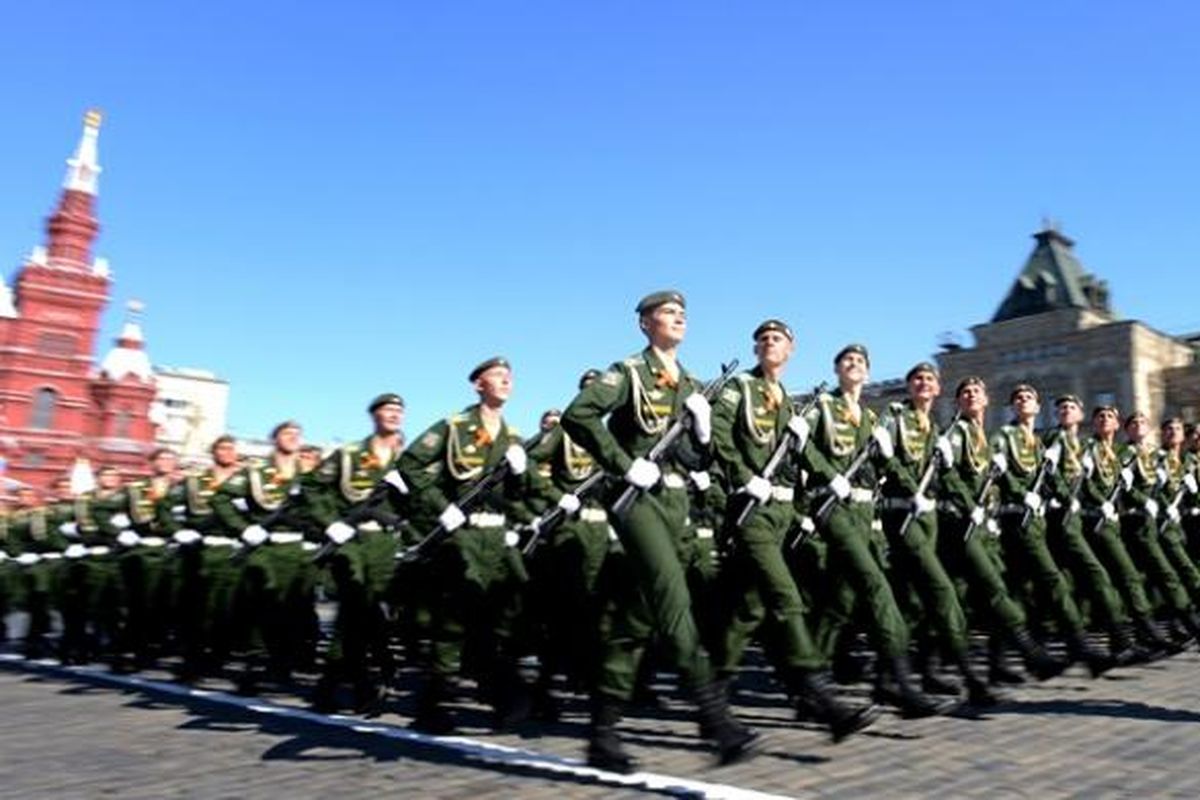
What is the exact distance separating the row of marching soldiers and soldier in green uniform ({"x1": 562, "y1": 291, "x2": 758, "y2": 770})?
0.04 feet

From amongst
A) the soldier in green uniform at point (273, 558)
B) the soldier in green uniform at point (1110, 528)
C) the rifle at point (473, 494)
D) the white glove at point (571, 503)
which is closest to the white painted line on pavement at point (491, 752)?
the soldier in green uniform at point (273, 558)

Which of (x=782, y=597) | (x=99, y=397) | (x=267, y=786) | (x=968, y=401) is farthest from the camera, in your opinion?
(x=99, y=397)

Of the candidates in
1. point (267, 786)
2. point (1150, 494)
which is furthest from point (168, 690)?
point (1150, 494)

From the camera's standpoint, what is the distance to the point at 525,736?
6.30 m

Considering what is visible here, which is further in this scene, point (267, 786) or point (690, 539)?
point (690, 539)

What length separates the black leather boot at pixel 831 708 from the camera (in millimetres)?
5316

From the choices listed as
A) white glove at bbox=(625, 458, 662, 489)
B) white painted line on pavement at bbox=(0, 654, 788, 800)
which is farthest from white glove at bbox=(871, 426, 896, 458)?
white painted line on pavement at bbox=(0, 654, 788, 800)

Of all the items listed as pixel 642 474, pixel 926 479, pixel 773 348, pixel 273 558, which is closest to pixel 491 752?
pixel 642 474

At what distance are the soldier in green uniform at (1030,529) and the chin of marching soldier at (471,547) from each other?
408 centimetres

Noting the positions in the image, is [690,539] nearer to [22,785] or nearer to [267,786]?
[267,786]

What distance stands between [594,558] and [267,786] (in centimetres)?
273

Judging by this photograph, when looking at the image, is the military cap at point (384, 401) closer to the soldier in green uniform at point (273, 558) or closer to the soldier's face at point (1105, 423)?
the soldier in green uniform at point (273, 558)

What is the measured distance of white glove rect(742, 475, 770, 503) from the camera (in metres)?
5.82

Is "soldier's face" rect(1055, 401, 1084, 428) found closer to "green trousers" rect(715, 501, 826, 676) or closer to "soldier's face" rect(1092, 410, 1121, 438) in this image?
"soldier's face" rect(1092, 410, 1121, 438)
